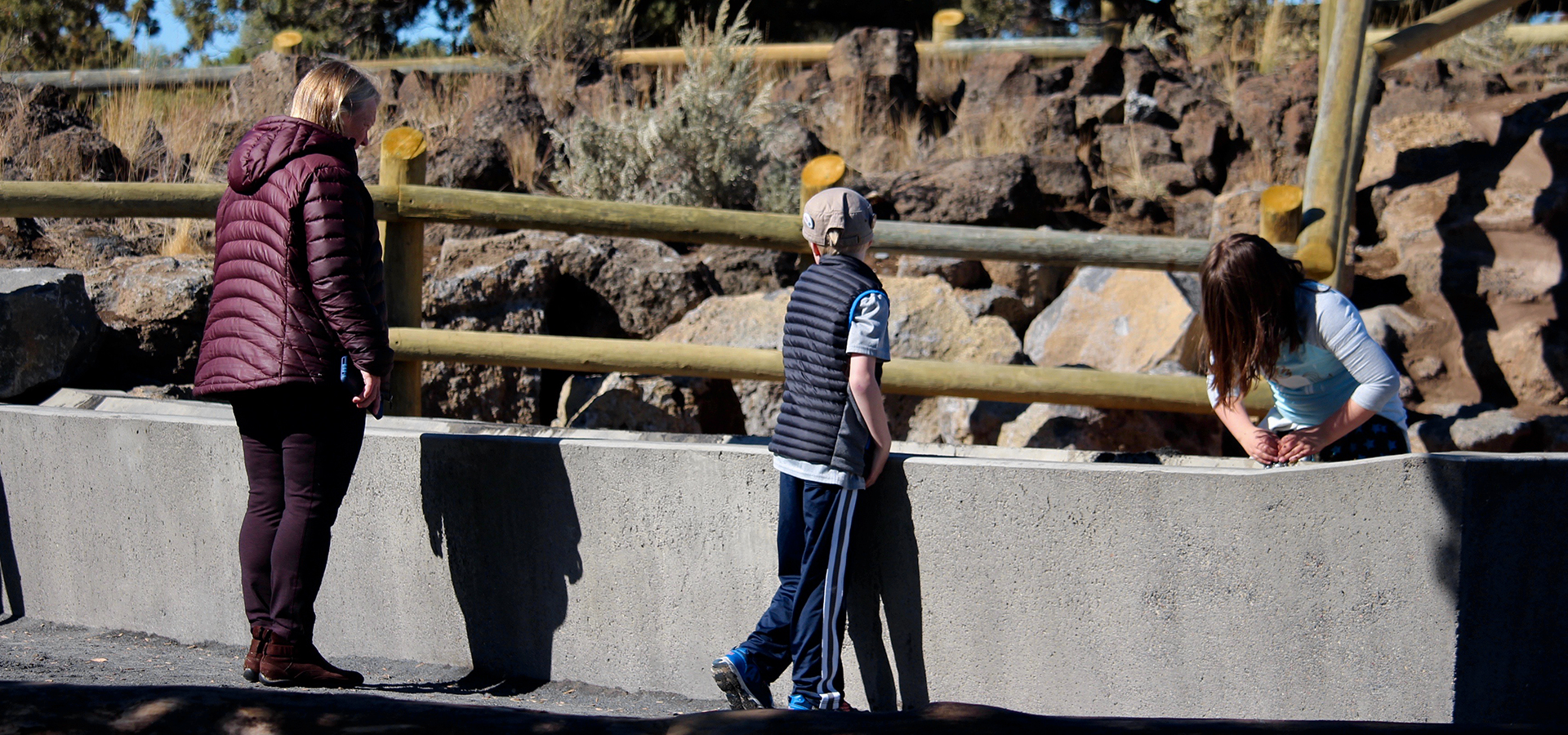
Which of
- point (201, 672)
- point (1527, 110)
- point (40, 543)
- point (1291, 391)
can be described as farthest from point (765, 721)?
point (1527, 110)

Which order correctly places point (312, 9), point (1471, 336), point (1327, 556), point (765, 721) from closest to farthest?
point (765, 721) → point (1327, 556) → point (1471, 336) → point (312, 9)

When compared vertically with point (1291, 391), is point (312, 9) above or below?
above

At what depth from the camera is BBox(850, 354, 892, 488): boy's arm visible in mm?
2881

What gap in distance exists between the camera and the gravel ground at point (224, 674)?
122 inches

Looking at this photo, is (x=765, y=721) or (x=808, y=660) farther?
(x=808, y=660)

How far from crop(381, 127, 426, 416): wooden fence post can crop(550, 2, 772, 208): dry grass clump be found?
10.2 ft

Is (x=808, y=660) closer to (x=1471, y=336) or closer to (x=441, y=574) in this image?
(x=441, y=574)

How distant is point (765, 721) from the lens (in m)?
1.40

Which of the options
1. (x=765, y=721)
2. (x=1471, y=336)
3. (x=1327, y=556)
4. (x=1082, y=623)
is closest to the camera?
(x=765, y=721)

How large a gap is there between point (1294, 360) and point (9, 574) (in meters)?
3.81

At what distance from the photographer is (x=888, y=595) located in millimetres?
2992

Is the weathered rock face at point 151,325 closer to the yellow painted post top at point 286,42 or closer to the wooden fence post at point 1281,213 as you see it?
the yellow painted post top at point 286,42

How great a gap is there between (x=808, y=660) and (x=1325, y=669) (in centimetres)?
114

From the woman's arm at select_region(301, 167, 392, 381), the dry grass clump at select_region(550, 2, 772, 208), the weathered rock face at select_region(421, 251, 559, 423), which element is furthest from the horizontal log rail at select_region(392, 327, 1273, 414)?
the dry grass clump at select_region(550, 2, 772, 208)
